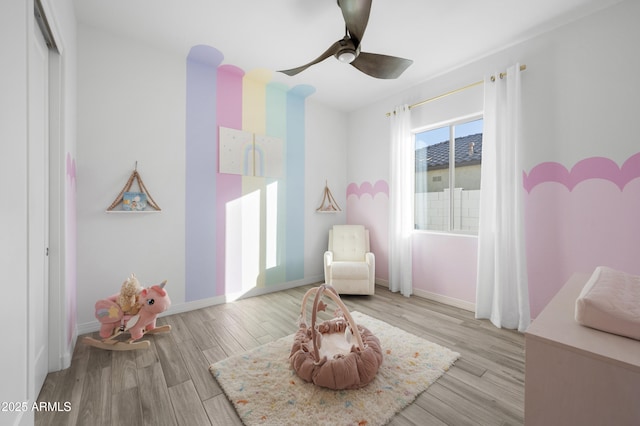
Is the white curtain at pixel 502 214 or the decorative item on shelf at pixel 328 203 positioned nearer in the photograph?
the white curtain at pixel 502 214

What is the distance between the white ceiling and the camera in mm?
2010

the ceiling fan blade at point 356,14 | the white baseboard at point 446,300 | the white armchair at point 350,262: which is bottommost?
the white baseboard at point 446,300

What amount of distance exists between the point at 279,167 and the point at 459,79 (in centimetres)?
240

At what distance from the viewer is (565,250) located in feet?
7.30

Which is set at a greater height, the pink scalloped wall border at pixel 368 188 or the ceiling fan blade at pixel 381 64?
the ceiling fan blade at pixel 381 64

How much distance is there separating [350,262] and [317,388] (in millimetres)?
1915

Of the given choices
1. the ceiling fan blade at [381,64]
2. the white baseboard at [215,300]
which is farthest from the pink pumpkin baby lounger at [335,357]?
the ceiling fan blade at [381,64]

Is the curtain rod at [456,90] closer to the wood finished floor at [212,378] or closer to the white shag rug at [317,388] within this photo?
the wood finished floor at [212,378]

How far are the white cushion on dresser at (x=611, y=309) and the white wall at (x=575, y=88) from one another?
1.69 metres

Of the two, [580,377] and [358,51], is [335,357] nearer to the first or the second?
[580,377]

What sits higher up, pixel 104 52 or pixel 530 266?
pixel 104 52

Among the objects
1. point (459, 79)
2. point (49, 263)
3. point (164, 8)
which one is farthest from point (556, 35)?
point (49, 263)

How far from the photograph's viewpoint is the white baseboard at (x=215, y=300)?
7.48ft

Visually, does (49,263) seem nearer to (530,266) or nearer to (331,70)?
(331,70)
